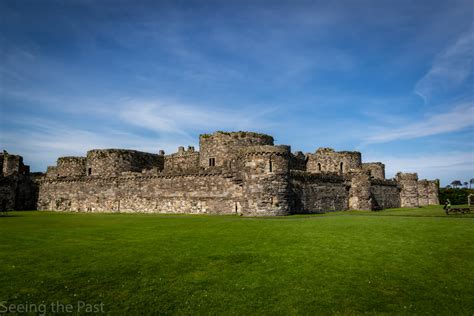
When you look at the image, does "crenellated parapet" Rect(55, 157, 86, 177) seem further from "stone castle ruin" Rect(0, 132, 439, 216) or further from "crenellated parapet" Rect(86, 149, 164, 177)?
"crenellated parapet" Rect(86, 149, 164, 177)

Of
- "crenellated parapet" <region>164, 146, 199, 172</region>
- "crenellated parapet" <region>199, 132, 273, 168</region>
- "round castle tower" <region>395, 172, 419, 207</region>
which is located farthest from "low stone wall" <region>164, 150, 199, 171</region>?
"round castle tower" <region>395, 172, 419, 207</region>

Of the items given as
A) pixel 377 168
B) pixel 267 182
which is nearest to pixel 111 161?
pixel 267 182

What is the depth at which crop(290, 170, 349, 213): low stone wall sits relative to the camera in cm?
3450

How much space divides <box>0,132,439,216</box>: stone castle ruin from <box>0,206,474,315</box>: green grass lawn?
1290cm

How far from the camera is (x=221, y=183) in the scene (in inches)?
1357

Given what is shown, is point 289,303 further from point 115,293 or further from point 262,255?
point 115,293

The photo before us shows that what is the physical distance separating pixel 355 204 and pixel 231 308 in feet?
107

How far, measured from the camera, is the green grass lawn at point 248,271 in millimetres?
9805

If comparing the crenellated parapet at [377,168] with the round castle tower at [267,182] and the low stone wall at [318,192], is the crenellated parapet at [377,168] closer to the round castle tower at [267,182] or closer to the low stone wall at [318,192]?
the low stone wall at [318,192]

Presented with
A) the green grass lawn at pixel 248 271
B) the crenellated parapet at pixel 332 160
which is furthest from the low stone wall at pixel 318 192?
the green grass lawn at pixel 248 271

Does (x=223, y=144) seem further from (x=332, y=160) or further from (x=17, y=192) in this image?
(x=17, y=192)

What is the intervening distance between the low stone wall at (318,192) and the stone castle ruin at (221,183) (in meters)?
0.09

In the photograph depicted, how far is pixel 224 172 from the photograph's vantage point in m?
34.2

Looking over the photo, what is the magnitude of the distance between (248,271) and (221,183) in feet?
73.7
